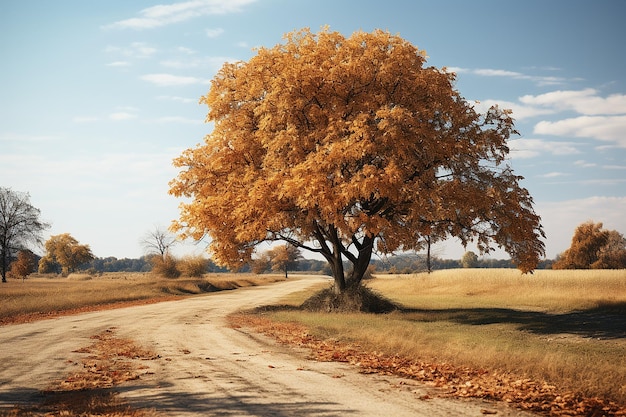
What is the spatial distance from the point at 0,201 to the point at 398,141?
210 feet

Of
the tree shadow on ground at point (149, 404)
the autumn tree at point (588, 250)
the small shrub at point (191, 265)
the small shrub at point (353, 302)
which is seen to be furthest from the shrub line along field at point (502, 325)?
the autumn tree at point (588, 250)

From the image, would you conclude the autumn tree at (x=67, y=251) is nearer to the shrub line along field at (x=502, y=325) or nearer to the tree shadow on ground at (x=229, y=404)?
the shrub line along field at (x=502, y=325)

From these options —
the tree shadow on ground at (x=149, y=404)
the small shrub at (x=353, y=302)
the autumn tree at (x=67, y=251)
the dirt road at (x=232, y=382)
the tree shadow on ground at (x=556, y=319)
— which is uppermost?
the autumn tree at (x=67, y=251)

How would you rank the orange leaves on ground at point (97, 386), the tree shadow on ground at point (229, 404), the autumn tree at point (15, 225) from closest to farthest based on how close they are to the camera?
the tree shadow on ground at point (229, 404) < the orange leaves on ground at point (97, 386) < the autumn tree at point (15, 225)

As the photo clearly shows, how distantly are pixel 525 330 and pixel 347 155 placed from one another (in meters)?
10.7

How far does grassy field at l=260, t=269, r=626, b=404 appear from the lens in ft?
35.4

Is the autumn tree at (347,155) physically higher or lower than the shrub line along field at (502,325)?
higher

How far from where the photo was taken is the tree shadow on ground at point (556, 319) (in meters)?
21.2

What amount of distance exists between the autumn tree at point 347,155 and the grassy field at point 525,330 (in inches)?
154

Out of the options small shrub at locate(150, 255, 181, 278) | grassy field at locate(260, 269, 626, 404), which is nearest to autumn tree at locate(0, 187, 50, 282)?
small shrub at locate(150, 255, 181, 278)

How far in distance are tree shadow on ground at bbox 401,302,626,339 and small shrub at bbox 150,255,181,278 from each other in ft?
155

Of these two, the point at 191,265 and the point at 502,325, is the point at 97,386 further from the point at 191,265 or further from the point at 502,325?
the point at 191,265

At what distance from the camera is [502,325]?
22.7 metres

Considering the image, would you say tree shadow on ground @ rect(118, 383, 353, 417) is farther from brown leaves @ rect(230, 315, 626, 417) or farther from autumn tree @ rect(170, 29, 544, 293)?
autumn tree @ rect(170, 29, 544, 293)
